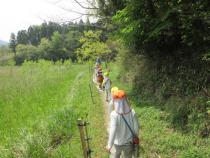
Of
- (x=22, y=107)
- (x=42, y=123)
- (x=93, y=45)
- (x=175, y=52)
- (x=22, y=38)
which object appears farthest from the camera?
(x=22, y=38)

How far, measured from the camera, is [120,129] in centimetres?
740

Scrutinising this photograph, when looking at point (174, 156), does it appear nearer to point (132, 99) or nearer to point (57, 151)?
point (57, 151)

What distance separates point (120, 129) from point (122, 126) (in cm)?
8

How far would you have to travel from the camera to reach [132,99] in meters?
16.2

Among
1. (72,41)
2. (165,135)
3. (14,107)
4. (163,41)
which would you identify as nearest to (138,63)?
(163,41)

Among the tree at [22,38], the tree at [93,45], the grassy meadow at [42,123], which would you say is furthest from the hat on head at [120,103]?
the tree at [22,38]

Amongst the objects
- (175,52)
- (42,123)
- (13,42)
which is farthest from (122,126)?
(13,42)

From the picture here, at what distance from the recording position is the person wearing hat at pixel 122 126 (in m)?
7.26

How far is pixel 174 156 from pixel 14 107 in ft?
37.9

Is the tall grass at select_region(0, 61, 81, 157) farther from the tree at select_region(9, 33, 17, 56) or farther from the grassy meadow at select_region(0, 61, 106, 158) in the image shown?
the tree at select_region(9, 33, 17, 56)

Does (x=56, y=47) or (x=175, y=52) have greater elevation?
(x=56, y=47)

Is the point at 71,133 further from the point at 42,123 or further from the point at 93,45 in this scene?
the point at 93,45

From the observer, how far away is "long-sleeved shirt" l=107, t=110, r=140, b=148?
728cm

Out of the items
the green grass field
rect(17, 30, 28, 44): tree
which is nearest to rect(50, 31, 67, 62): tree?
rect(17, 30, 28, 44): tree
